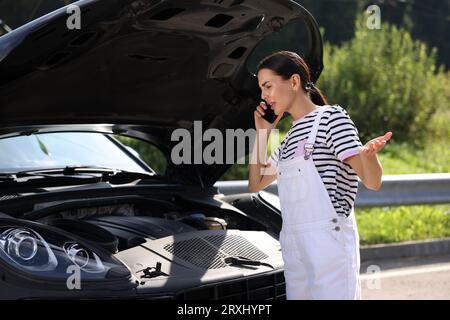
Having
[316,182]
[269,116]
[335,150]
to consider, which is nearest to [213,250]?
[269,116]

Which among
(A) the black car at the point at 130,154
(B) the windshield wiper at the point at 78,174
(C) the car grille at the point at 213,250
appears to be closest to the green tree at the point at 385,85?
(A) the black car at the point at 130,154

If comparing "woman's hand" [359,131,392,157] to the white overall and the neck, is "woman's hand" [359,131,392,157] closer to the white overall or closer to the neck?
the white overall

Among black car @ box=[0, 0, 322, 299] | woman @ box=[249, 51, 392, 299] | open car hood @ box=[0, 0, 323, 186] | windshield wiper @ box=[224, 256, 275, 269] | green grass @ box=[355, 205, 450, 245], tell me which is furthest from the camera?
green grass @ box=[355, 205, 450, 245]

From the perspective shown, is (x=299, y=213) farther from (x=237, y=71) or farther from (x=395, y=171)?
(x=395, y=171)

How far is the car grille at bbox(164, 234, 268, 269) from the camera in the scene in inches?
134

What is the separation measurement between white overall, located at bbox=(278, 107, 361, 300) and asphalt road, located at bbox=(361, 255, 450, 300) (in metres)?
2.02

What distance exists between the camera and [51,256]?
3.09m

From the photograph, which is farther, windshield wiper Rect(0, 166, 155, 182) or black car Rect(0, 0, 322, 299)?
windshield wiper Rect(0, 166, 155, 182)

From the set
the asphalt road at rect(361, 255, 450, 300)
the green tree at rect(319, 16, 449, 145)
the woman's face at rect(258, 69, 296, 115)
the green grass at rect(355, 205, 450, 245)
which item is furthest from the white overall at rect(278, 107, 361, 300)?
the green tree at rect(319, 16, 449, 145)

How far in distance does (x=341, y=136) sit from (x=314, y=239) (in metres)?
0.42

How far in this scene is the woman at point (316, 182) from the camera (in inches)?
115

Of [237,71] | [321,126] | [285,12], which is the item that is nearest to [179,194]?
[237,71]

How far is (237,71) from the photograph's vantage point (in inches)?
162

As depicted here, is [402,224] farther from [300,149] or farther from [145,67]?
[300,149]
